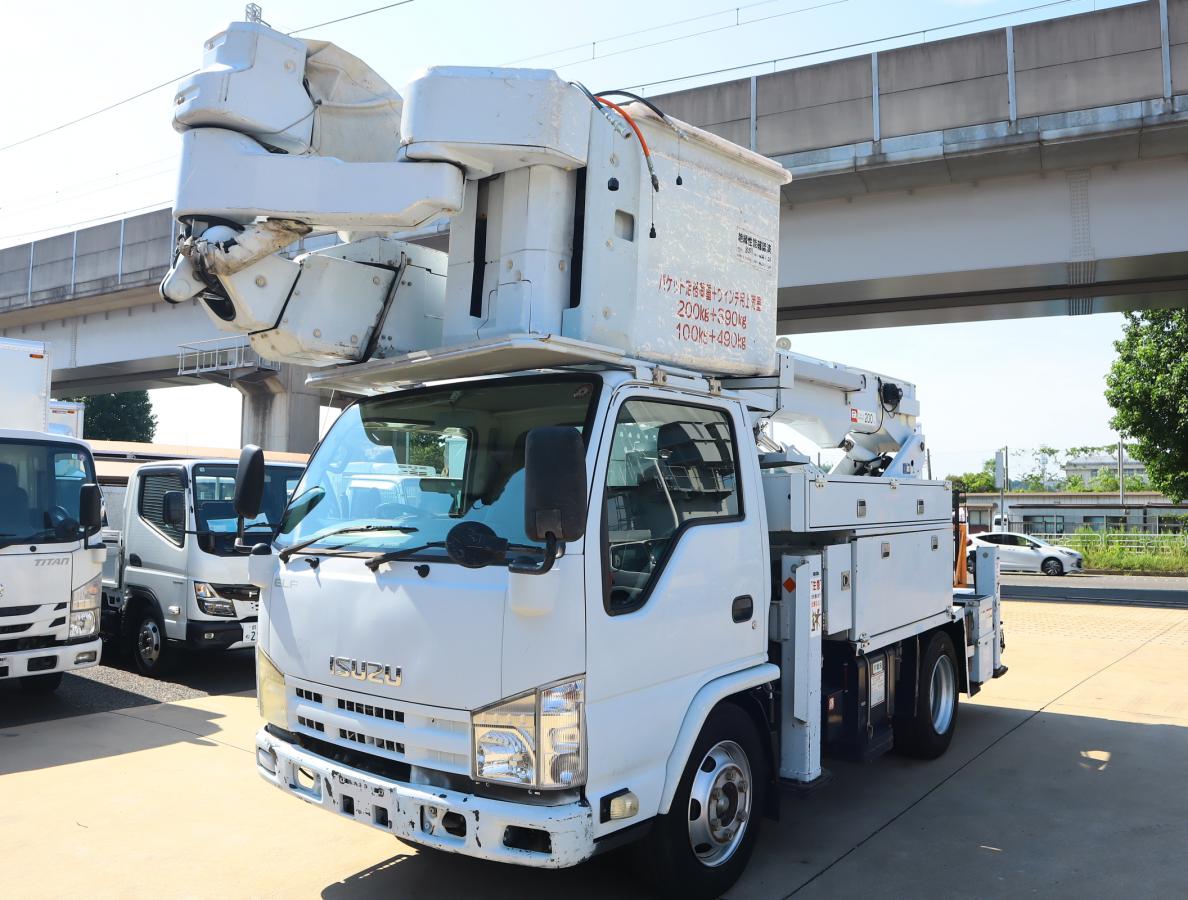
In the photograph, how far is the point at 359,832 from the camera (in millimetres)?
5000

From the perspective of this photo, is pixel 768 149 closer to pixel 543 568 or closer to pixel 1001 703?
pixel 1001 703

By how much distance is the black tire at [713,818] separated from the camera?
12.7 feet

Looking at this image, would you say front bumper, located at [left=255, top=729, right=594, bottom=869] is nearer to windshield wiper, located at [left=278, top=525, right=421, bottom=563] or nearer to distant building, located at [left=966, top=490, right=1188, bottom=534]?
windshield wiper, located at [left=278, top=525, right=421, bottom=563]

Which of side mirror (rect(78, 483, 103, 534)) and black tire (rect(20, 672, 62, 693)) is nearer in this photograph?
side mirror (rect(78, 483, 103, 534))

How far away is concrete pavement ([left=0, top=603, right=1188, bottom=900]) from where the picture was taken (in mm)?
4383

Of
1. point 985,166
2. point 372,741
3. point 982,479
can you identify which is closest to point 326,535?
point 372,741

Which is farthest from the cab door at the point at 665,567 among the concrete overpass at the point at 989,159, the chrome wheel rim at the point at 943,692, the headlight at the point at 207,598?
the concrete overpass at the point at 989,159

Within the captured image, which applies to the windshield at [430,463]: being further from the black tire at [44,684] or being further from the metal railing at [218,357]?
the metal railing at [218,357]

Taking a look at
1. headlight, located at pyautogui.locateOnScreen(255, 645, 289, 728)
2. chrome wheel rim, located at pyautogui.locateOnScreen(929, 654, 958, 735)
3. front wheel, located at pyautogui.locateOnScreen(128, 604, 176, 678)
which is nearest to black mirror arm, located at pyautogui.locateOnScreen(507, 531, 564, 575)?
headlight, located at pyautogui.locateOnScreen(255, 645, 289, 728)

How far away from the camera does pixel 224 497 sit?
31.3ft

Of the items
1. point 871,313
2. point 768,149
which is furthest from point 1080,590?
point 768,149

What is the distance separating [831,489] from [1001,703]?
4650mm

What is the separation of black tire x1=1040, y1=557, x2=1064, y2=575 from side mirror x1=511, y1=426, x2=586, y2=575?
2726 centimetres

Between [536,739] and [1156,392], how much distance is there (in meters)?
28.1
